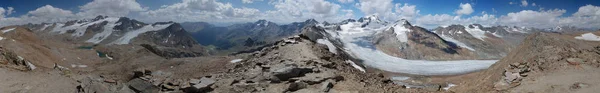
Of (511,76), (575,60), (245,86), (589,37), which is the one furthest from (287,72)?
(589,37)

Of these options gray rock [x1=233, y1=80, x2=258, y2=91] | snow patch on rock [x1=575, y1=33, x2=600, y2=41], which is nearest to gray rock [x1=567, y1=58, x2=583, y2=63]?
gray rock [x1=233, y1=80, x2=258, y2=91]

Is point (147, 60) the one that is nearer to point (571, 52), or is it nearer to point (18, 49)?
point (18, 49)

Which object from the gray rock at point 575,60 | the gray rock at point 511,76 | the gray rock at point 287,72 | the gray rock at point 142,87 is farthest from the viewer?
the gray rock at point 575,60

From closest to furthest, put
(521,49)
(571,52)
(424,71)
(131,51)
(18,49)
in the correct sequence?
1. (571,52)
2. (521,49)
3. (18,49)
4. (424,71)
5. (131,51)

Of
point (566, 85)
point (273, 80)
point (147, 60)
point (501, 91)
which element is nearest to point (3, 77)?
point (273, 80)

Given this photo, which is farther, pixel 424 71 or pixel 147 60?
pixel 424 71

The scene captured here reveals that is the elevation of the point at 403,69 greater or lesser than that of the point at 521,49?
lesser

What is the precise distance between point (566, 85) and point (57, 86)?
3658cm

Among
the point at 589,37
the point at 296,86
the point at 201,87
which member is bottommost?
the point at 201,87

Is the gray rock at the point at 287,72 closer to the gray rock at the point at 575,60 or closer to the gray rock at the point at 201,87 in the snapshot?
the gray rock at the point at 201,87

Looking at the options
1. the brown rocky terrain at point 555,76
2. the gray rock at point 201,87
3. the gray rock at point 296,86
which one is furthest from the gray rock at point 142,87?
the brown rocky terrain at point 555,76

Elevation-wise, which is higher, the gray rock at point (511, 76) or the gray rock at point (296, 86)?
the gray rock at point (511, 76)

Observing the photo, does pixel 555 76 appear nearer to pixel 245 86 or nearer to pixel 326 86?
pixel 326 86

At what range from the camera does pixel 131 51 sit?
582ft
